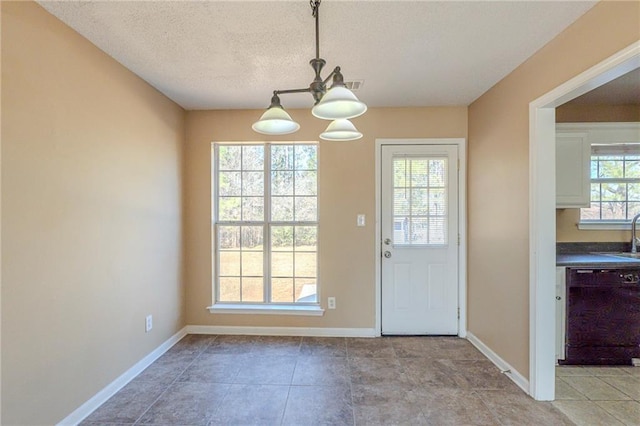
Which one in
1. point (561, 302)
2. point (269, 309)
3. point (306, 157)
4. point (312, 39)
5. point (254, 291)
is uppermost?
point (312, 39)

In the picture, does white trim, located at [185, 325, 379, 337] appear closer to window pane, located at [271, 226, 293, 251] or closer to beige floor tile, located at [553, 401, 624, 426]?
window pane, located at [271, 226, 293, 251]

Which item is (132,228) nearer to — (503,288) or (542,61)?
(503,288)

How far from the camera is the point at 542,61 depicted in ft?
6.85

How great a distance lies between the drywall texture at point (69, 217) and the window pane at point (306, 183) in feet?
4.65

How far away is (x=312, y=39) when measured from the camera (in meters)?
1.97

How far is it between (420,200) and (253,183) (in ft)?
6.12

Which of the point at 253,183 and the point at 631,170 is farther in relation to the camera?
the point at 253,183

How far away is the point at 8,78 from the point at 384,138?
113 inches

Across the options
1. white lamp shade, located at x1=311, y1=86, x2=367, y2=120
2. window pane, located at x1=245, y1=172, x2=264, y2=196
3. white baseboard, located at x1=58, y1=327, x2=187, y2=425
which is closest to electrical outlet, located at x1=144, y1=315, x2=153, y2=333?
white baseboard, located at x1=58, y1=327, x2=187, y2=425

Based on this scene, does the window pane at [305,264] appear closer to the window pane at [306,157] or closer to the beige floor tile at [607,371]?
the window pane at [306,157]

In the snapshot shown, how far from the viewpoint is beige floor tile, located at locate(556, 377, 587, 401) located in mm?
2162

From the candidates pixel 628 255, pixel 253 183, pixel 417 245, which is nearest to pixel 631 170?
pixel 628 255

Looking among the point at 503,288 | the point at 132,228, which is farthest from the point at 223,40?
the point at 503,288

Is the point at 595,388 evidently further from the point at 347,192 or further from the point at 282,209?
the point at 282,209
